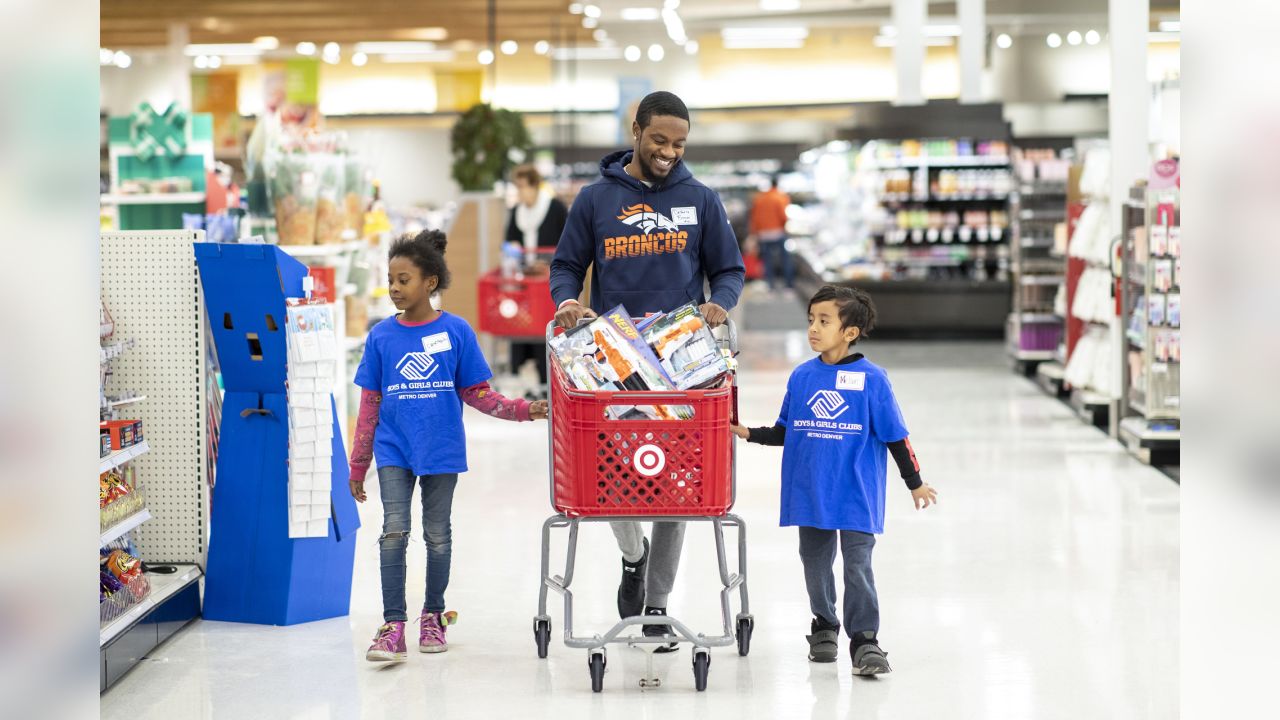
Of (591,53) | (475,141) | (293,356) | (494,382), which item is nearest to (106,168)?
(591,53)

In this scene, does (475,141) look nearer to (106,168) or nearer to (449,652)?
(449,652)

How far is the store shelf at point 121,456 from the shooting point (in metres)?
4.31

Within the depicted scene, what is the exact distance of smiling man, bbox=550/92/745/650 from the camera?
14.0 ft

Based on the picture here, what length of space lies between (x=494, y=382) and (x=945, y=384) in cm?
361

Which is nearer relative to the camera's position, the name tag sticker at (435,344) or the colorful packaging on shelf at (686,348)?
the colorful packaging on shelf at (686,348)

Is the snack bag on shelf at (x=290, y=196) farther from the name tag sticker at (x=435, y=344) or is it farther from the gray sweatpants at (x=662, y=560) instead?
the gray sweatpants at (x=662, y=560)

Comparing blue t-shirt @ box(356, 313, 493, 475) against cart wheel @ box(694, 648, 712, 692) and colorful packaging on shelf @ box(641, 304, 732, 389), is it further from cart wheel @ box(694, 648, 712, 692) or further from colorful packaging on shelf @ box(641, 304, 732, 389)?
cart wheel @ box(694, 648, 712, 692)

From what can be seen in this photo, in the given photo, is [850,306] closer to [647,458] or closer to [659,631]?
[647,458]

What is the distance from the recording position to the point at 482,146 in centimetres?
1374

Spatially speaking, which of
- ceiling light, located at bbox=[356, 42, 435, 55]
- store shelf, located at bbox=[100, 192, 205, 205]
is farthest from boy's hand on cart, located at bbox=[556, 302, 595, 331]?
ceiling light, located at bbox=[356, 42, 435, 55]

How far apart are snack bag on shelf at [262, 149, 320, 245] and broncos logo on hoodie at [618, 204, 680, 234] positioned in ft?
10.3

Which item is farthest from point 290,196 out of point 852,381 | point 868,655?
point 868,655

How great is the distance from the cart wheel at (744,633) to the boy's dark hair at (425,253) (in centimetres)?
134

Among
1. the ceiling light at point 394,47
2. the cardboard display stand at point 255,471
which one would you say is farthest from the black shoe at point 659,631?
the ceiling light at point 394,47
